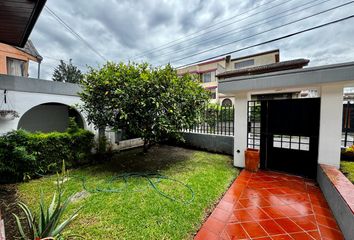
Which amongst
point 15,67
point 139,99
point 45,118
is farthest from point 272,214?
point 15,67

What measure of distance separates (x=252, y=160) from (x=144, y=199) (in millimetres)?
3559

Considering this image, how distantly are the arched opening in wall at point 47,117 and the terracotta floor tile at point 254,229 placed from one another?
346 inches

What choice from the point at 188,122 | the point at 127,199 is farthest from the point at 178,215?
the point at 188,122

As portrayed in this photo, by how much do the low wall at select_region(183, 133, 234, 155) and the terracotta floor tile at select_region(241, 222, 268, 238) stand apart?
4.20 meters

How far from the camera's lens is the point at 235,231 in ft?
8.75

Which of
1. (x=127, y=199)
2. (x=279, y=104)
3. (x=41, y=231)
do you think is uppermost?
(x=279, y=104)

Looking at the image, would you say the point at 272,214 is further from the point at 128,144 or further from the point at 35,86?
the point at 35,86

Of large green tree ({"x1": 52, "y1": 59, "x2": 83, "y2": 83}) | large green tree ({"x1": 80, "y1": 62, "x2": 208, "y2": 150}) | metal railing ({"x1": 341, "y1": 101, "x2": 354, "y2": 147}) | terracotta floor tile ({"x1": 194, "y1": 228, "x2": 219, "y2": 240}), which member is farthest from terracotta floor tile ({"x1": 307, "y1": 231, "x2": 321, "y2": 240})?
large green tree ({"x1": 52, "y1": 59, "x2": 83, "y2": 83})

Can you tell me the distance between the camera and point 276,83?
4.49 m

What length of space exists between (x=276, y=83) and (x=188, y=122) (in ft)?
9.31

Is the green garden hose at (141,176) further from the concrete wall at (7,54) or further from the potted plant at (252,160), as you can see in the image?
the concrete wall at (7,54)

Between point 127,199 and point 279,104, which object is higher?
point 279,104

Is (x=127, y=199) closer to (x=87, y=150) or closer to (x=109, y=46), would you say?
(x=87, y=150)

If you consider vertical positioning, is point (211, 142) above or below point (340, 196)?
above
